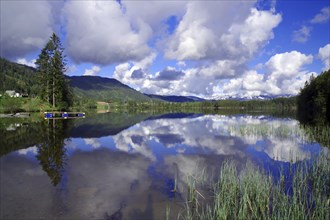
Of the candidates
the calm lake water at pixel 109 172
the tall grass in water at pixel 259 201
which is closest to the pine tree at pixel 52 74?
the calm lake water at pixel 109 172

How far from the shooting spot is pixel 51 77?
90.9 metres

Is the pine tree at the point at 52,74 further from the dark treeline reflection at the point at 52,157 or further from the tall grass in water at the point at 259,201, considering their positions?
the tall grass in water at the point at 259,201

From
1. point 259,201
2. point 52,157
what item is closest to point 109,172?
point 52,157

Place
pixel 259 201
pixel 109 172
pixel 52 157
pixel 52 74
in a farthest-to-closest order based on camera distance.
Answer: pixel 52 74 → pixel 52 157 → pixel 109 172 → pixel 259 201

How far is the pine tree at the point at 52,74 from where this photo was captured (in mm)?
91162

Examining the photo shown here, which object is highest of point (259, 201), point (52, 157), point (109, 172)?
point (259, 201)

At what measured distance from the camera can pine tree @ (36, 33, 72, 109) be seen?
3589 inches

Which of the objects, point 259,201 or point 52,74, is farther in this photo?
point 52,74

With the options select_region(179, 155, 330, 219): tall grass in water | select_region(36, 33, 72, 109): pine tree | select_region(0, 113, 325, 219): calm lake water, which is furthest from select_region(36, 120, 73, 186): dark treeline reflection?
select_region(36, 33, 72, 109): pine tree

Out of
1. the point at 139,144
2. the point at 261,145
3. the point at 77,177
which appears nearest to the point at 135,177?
the point at 77,177

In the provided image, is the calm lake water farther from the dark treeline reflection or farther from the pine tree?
the pine tree

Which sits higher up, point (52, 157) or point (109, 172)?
point (52, 157)

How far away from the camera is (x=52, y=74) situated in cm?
9150

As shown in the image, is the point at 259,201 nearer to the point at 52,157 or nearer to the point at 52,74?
the point at 52,157
